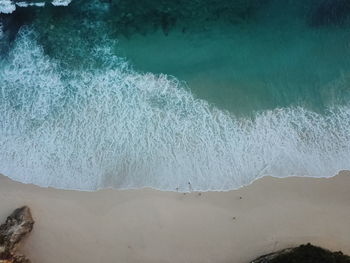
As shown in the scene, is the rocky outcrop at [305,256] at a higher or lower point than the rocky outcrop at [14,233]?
lower

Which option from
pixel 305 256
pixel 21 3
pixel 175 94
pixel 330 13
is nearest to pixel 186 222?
pixel 305 256

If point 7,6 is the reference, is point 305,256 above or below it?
below

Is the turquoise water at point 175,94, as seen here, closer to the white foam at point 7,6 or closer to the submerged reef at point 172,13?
the submerged reef at point 172,13

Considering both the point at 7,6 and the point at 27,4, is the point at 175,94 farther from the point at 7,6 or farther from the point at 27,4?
the point at 7,6

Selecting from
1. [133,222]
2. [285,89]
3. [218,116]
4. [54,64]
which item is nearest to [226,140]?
[218,116]

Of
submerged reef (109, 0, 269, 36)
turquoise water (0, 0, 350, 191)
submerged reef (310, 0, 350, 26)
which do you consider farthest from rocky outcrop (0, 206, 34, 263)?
submerged reef (310, 0, 350, 26)

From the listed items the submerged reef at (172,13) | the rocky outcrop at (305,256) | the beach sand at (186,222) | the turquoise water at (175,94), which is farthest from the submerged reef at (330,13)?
the rocky outcrop at (305,256)
